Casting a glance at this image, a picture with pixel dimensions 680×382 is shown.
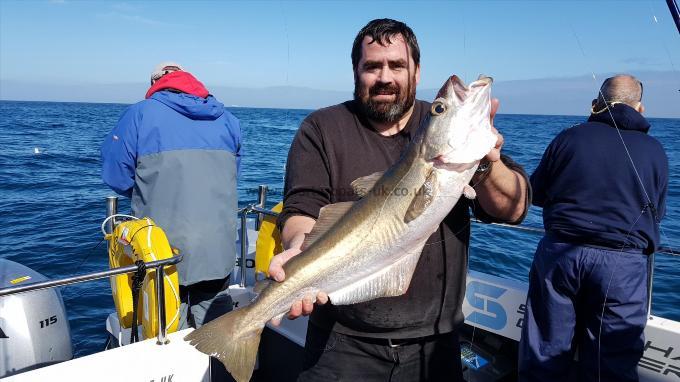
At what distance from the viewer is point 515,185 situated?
2.59 m

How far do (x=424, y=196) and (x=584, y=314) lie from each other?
2.63 m

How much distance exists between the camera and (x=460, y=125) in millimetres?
2369

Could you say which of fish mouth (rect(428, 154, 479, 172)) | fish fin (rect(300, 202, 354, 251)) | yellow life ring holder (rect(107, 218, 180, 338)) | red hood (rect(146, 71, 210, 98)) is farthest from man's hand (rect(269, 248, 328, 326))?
red hood (rect(146, 71, 210, 98))

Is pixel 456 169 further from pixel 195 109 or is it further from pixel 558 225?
pixel 195 109

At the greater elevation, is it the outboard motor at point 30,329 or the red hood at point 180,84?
the red hood at point 180,84

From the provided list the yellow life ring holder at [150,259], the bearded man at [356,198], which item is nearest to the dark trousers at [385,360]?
the bearded man at [356,198]

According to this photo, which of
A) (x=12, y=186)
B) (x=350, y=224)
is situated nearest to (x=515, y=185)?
(x=350, y=224)

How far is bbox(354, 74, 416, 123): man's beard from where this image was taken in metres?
2.80

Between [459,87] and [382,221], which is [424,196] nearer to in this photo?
[382,221]

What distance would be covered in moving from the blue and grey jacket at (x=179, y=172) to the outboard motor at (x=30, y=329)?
1267 mm

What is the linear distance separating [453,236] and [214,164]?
284 cm

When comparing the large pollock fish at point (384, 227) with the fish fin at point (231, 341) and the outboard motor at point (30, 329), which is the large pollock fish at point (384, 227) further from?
the outboard motor at point (30, 329)

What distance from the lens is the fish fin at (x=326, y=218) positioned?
263 cm

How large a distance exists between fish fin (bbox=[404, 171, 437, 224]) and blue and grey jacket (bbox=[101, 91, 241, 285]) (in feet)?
9.39
